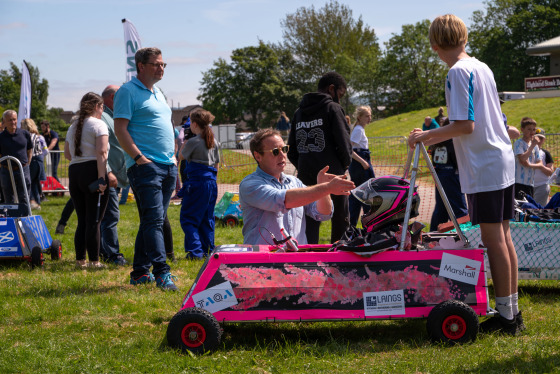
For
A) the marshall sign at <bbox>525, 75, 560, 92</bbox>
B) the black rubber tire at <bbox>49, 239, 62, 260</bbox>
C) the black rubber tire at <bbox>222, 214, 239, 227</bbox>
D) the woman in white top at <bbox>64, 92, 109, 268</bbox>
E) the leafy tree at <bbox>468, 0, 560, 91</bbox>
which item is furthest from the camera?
the leafy tree at <bbox>468, 0, 560, 91</bbox>

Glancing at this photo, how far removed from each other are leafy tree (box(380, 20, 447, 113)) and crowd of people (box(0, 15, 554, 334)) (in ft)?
187

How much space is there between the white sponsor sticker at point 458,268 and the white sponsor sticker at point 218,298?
4.38ft

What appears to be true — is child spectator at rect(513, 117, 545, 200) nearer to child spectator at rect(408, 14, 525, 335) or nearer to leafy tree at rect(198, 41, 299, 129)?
child spectator at rect(408, 14, 525, 335)

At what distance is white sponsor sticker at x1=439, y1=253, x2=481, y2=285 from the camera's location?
155 inches

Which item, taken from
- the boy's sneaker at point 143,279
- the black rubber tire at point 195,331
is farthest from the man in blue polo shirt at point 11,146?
the black rubber tire at point 195,331

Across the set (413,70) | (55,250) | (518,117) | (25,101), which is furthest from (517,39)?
(55,250)

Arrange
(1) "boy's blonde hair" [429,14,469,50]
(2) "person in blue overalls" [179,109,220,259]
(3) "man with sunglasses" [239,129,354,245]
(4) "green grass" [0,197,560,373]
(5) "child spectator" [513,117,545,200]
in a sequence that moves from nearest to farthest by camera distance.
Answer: (4) "green grass" [0,197,560,373]
(1) "boy's blonde hair" [429,14,469,50]
(3) "man with sunglasses" [239,129,354,245]
(2) "person in blue overalls" [179,109,220,259]
(5) "child spectator" [513,117,545,200]

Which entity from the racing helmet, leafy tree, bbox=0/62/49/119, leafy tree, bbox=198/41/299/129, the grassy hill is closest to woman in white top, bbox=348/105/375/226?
the racing helmet

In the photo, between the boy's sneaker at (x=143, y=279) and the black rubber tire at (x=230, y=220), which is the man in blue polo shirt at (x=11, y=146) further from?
the boy's sneaker at (x=143, y=279)

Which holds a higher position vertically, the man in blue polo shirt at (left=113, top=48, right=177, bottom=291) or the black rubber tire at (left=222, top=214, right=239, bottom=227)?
the man in blue polo shirt at (left=113, top=48, right=177, bottom=291)

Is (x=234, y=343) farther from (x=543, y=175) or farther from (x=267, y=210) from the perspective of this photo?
(x=543, y=175)

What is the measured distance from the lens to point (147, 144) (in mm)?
5859

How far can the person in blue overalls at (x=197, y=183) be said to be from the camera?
7664 millimetres

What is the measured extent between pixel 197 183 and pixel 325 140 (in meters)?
1.90
